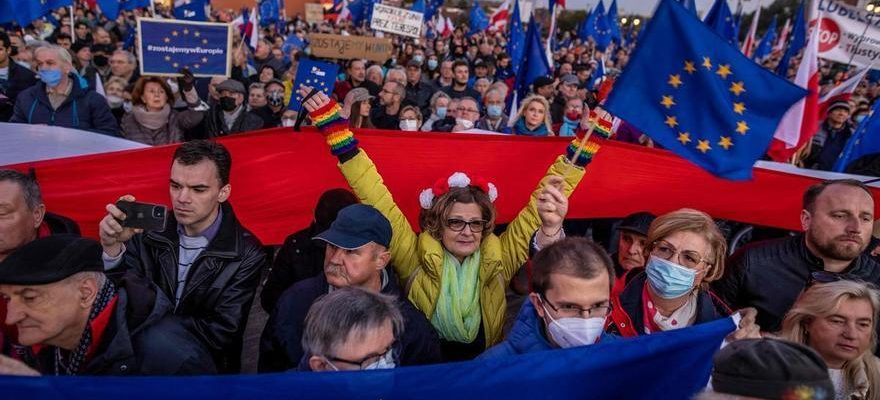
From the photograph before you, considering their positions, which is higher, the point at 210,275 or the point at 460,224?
the point at 460,224

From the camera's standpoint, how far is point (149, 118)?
16.3 ft

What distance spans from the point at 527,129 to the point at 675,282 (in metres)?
3.10

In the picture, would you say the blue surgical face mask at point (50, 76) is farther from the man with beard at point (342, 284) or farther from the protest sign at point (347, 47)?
the protest sign at point (347, 47)

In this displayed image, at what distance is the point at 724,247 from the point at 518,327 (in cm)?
121

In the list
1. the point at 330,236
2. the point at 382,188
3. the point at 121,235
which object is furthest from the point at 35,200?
the point at 382,188

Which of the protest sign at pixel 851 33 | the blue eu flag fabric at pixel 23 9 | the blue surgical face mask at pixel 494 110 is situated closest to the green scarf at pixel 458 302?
the blue surgical face mask at pixel 494 110

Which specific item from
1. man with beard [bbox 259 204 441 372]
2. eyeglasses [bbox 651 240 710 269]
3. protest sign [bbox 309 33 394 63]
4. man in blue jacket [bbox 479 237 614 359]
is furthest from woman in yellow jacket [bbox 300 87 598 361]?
protest sign [bbox 309 33 394 63]

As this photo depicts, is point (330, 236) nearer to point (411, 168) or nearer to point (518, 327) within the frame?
point (518, 327)

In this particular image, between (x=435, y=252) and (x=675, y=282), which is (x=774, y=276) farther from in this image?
(x=435, y=252)

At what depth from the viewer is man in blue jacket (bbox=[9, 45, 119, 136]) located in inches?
Answer: 195

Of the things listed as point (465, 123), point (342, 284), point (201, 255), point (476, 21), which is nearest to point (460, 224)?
point (342, 284)

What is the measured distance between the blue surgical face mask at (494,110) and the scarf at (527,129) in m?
0.77

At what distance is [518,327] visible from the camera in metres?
2.21

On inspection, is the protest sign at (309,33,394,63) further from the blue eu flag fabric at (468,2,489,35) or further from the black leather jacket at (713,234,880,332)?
the blue eu flag fabric at (468,2,489,35)
